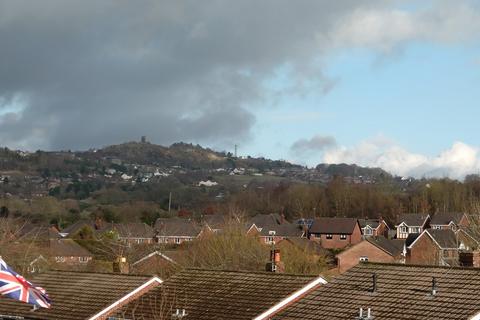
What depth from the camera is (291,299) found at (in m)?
28.3

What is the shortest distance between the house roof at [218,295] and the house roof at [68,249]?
54390mm

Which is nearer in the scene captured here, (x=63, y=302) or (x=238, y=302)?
(x=238, y=302)

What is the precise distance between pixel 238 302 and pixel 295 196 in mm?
144739

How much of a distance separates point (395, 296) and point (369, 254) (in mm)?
57337

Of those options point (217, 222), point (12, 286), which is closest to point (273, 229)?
point (217, 222)

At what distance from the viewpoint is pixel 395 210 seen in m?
150

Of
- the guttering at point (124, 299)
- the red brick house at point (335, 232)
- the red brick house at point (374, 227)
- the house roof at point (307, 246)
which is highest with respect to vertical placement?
the red brick house at point (374, 227)

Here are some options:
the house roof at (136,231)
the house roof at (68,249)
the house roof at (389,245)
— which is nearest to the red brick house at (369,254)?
the house roof at (389,245)

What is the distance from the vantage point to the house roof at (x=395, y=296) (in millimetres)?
23828

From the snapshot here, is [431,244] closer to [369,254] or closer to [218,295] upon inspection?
[369,254]

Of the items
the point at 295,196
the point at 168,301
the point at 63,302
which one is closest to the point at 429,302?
the point at 168,301

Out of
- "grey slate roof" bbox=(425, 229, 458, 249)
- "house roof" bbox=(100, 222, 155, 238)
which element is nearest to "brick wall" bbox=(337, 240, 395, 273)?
"grey slate roof" bbox=(425, 229, 458, 249)

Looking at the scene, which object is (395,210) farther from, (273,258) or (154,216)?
(273,258)

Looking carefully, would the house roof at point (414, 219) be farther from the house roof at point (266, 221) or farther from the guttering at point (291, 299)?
the guttering at point (291, 299)
